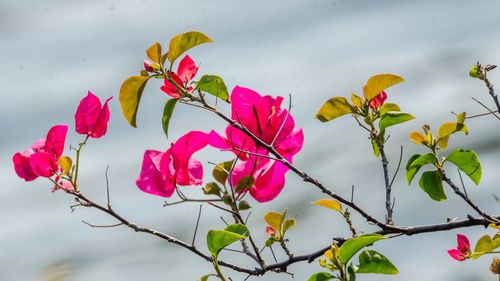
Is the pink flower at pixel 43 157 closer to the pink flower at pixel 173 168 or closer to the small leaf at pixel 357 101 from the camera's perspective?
the pink flower at pixel 173 168

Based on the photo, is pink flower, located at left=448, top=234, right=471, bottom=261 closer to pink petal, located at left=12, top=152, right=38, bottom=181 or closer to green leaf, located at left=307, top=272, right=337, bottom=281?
green leaf, located at left=307, top=272, right=337, bottom=281

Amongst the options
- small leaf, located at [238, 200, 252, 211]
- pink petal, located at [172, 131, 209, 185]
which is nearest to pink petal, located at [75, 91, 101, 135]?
pink petal, located at [172, 131, 209, 185]

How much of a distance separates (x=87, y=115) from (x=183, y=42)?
20 cm

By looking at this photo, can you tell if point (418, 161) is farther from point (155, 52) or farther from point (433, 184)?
point (155, 52)

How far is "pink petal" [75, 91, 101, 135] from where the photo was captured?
0.91m

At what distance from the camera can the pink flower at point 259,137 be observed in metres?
0.82

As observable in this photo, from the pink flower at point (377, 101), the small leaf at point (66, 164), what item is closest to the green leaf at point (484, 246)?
the pink flower at point (377, 101)

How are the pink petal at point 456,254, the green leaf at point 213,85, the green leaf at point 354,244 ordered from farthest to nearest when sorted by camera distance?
the pink petal at point 456,254, the green leaf at point 213,85, the green leaf at point 354,244

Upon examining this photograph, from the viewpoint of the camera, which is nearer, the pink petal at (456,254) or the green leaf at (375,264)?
the green leaf at (375,264)

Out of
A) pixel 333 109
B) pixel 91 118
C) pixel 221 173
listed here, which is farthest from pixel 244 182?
pixel 91 118

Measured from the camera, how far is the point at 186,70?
2.68 feet

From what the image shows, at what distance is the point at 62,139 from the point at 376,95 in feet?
1.16

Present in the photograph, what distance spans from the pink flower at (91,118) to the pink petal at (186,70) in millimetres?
138

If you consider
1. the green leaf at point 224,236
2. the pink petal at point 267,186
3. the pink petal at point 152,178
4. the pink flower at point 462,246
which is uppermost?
the pink petal at point 152,178
